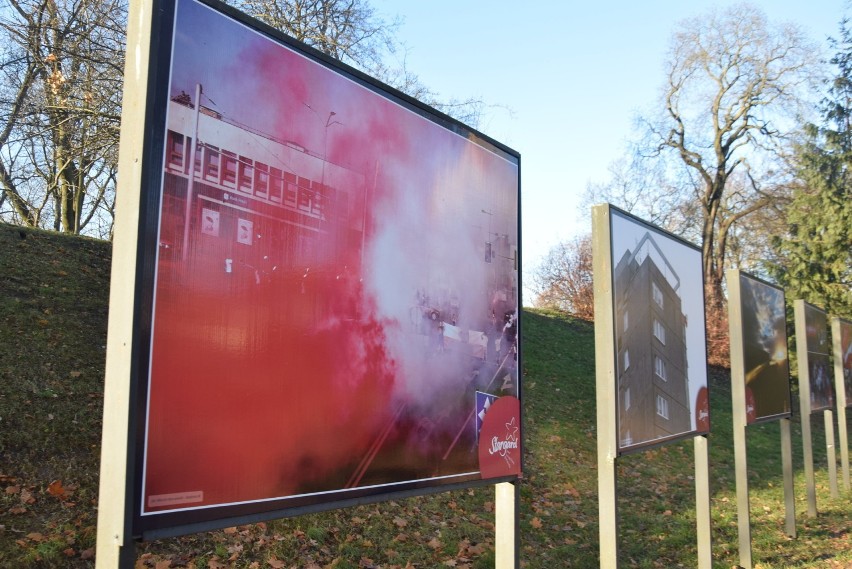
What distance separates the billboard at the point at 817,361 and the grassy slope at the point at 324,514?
1.61 meters

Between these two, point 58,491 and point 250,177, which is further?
point 58,491

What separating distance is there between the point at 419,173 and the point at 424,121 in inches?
11.9

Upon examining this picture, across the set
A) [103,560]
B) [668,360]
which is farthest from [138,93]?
[668,360]

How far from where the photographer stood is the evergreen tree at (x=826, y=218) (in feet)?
63.9

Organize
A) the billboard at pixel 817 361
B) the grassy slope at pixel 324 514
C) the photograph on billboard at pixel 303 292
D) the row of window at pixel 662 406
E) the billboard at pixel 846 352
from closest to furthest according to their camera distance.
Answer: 1. the photograph on billboard at pixel 303 292
2. the grassy slope at pixel 324 514
3. the row of window at pixel 662 406
4. the billboard at pixel 817 361
5. the billboard at pixel 846 352

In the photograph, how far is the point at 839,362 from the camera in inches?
493

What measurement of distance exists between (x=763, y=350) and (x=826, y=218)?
14353 mm

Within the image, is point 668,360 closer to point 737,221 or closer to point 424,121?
point 424,121

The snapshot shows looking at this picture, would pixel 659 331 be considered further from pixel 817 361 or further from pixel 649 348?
pixel 817 361

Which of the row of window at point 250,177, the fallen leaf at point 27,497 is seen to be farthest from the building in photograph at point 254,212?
the fallen leaf at point 27,497

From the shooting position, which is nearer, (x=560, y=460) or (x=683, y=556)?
(x=683, y=556)

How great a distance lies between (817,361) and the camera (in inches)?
424

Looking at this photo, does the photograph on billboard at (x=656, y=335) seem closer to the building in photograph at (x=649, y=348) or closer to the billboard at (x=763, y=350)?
the building in photograph at (x=649, y=348)

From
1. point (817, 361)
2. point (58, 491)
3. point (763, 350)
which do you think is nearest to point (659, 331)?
point (763, 350)
